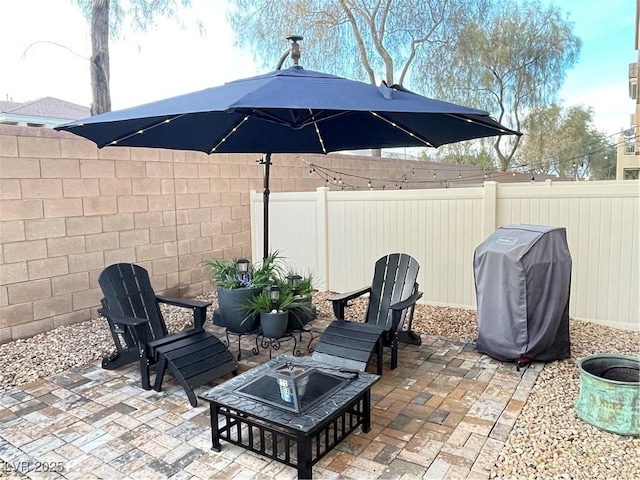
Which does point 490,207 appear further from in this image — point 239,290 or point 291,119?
point 239,290

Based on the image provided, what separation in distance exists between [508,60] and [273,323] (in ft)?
49.0

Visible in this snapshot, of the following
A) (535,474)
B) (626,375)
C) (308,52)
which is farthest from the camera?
(308,52)

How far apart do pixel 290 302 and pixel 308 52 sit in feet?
35.5

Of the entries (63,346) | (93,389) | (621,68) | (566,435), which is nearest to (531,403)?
(566,435)

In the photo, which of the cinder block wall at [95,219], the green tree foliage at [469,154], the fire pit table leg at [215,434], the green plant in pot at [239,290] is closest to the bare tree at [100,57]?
the cinder block wall at [95,219]

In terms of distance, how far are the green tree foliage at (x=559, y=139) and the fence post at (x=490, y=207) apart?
1367 cm

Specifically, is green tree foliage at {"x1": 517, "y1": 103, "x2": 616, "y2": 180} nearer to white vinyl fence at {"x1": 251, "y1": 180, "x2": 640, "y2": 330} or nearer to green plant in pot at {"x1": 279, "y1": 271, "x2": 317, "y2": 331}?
white vinyl fence at {"x1": 251, "y1": 180, "x2": 640, "y2": 330}

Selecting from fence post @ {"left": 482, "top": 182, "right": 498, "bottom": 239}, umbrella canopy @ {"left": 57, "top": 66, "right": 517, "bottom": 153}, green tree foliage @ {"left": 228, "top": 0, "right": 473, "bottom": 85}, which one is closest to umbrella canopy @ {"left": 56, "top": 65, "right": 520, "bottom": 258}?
umbrella canopy @ {"left": 57, "top": 66, "right": 517, "bottom": 153}

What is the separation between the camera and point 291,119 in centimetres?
362

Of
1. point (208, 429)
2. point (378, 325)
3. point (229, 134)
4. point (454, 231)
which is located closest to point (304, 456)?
point (208, 429)

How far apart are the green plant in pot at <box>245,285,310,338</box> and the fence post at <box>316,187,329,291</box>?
1.98 meters

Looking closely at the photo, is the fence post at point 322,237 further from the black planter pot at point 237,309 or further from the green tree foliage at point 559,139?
the green tree foliage at point 559,139

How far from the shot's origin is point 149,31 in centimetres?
745

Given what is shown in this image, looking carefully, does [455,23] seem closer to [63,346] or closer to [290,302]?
[290,302]
